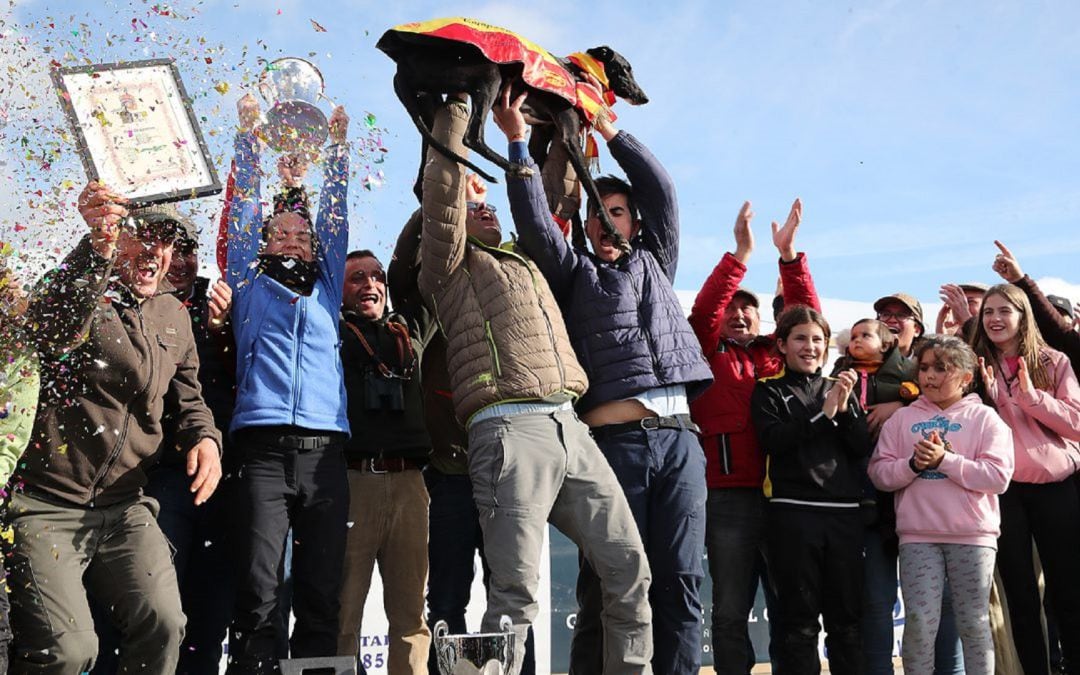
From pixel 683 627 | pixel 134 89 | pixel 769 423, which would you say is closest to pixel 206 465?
pixel 134 89

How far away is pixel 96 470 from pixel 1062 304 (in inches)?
→ 211

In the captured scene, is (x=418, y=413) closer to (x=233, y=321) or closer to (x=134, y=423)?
(x=233, y=321)

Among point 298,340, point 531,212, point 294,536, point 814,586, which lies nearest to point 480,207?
point 531,212

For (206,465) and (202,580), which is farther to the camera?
(202,580)

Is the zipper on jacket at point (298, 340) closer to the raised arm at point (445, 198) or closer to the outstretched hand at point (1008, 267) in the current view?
the raised arm at point (445, 198)

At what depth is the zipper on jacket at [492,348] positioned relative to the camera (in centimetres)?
411

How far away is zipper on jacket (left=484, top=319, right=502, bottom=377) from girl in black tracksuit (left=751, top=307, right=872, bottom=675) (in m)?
1.61

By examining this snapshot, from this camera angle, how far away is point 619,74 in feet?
16.4

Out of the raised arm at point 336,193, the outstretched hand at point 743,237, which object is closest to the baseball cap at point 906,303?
the outstretched hand at point 743,237

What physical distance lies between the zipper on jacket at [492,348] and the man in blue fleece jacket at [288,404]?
2.57ft

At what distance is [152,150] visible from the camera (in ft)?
13.8

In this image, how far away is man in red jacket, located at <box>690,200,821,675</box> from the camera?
5117mm

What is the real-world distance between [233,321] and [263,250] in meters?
0.35

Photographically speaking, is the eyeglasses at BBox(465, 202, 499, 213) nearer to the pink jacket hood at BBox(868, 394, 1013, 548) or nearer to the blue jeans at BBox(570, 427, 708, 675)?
the blue jeans at BBox(570, 427, 708, 675)
